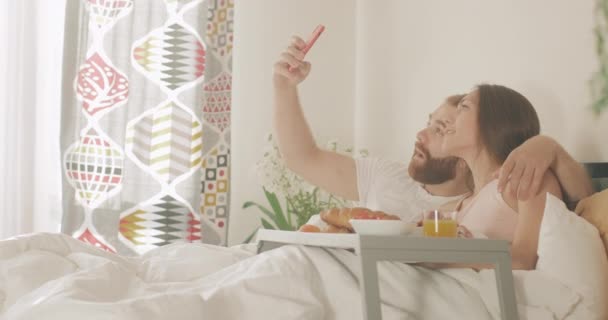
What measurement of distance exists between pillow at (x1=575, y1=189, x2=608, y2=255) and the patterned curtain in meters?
1.99

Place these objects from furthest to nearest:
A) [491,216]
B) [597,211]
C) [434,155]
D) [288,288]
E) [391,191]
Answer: [391,191] < [434,155] < [491,216] < [597,211] < [288,288]

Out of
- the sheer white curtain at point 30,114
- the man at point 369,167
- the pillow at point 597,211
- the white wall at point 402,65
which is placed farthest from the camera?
the sheer white curtain at point 30,114

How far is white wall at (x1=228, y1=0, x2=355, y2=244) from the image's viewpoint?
3.51 metres

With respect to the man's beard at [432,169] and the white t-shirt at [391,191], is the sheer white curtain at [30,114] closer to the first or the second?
the white t-shirt at [391,191]

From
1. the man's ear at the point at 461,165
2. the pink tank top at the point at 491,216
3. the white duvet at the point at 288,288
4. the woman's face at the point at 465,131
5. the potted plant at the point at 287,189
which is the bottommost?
the potted plant at the point at 287,189

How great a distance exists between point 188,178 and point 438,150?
1.43m

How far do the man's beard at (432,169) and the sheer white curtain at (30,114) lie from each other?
164 cm

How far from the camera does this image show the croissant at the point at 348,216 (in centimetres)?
147

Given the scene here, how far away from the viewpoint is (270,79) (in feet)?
11.7

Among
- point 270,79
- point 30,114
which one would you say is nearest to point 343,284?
point 30,114

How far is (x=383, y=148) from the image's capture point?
11.1 feet

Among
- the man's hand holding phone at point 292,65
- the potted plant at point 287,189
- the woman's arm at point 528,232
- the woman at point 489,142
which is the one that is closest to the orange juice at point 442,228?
the woman's arm at point 528,232

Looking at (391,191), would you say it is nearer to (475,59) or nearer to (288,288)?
(475,59)

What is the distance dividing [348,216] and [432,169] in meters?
0.78
